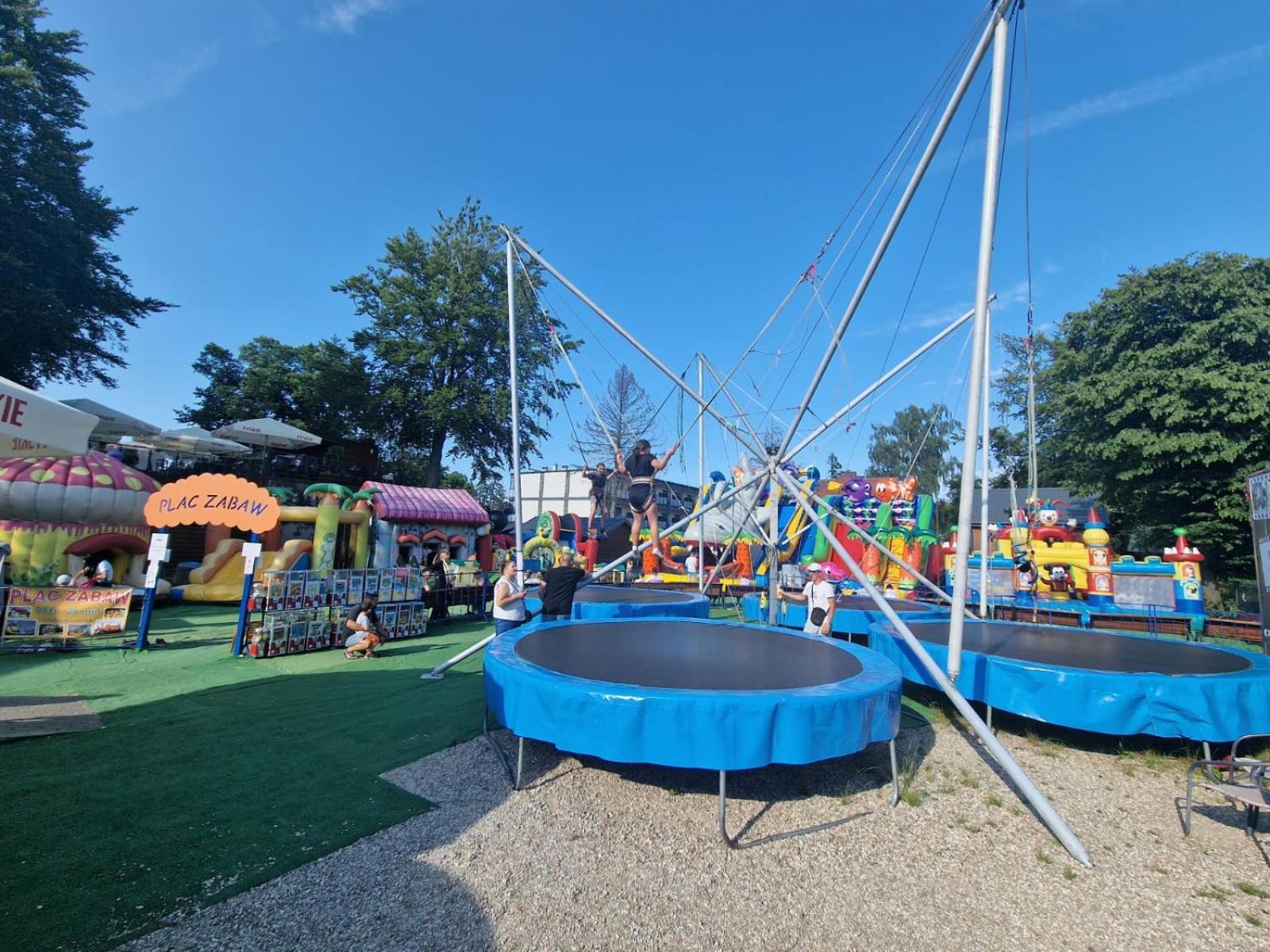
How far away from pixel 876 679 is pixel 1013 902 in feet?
4.10

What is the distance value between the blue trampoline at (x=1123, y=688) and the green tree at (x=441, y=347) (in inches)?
786

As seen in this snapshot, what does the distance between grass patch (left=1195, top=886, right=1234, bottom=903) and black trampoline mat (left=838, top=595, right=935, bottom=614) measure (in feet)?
16.7

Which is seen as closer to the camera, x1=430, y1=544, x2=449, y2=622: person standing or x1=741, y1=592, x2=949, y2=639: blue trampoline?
x1=741, y1=592, x2=949, y2=639: blue trampoline

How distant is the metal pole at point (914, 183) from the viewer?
4184 mm

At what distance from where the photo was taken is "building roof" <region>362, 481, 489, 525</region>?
12273 mm

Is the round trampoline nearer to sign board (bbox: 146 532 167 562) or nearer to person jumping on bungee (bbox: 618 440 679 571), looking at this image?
person jumping on bungee (bbox: 618 440 679 571)

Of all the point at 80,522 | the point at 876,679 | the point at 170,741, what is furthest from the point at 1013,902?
the point at 80,522

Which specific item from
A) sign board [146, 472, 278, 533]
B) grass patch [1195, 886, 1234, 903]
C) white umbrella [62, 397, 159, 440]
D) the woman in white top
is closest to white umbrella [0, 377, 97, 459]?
the woman in white top

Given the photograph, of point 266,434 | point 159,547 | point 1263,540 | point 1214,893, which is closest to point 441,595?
point 159,547

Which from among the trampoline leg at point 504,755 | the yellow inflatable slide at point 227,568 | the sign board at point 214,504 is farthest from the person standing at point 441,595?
the trampoline leg at point 504,755

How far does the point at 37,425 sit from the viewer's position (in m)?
3.30

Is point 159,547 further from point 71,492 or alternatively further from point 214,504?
point 71,492

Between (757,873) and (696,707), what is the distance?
0.75 meters

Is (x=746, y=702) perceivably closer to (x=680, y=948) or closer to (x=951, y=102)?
(x=680, y=948)
